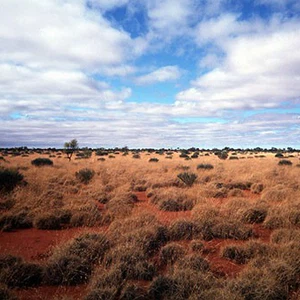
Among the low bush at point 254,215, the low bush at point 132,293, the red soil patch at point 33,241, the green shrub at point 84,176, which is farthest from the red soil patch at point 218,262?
the green shrub at point 84,176

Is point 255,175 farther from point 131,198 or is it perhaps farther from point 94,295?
point 94,295

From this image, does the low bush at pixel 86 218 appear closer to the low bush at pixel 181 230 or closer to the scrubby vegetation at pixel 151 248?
the scrubby vegetation at pixel 151 248

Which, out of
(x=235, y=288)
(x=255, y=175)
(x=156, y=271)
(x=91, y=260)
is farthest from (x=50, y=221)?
(x=255, y=175)

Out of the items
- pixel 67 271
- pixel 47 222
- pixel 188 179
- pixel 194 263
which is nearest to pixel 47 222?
pixel 47 222

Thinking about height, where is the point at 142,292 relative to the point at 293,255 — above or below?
below

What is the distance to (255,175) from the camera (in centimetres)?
2027

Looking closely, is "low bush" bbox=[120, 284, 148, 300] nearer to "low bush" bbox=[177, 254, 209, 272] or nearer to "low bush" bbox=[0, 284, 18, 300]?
"low bush" bbox=[177, 254, 209, 272]

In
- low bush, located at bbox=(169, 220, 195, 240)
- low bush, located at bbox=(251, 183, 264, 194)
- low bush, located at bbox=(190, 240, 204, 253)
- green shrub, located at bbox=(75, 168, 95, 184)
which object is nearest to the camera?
low bush, located at bbox=(190, 240, 204, 253)

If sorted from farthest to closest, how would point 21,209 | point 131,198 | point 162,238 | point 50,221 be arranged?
point 131,198 < point 21,209 < point 50,221 < point 162,238

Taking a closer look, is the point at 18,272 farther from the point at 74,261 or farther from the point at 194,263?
the point at 194,263

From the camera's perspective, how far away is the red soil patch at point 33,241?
708 centimetres

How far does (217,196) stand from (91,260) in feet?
29.3

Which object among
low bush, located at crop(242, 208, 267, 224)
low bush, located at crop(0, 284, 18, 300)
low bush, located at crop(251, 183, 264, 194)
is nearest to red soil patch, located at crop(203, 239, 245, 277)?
low bush, located at crop(242, 208, 267, 224)

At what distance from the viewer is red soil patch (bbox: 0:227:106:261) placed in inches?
279
